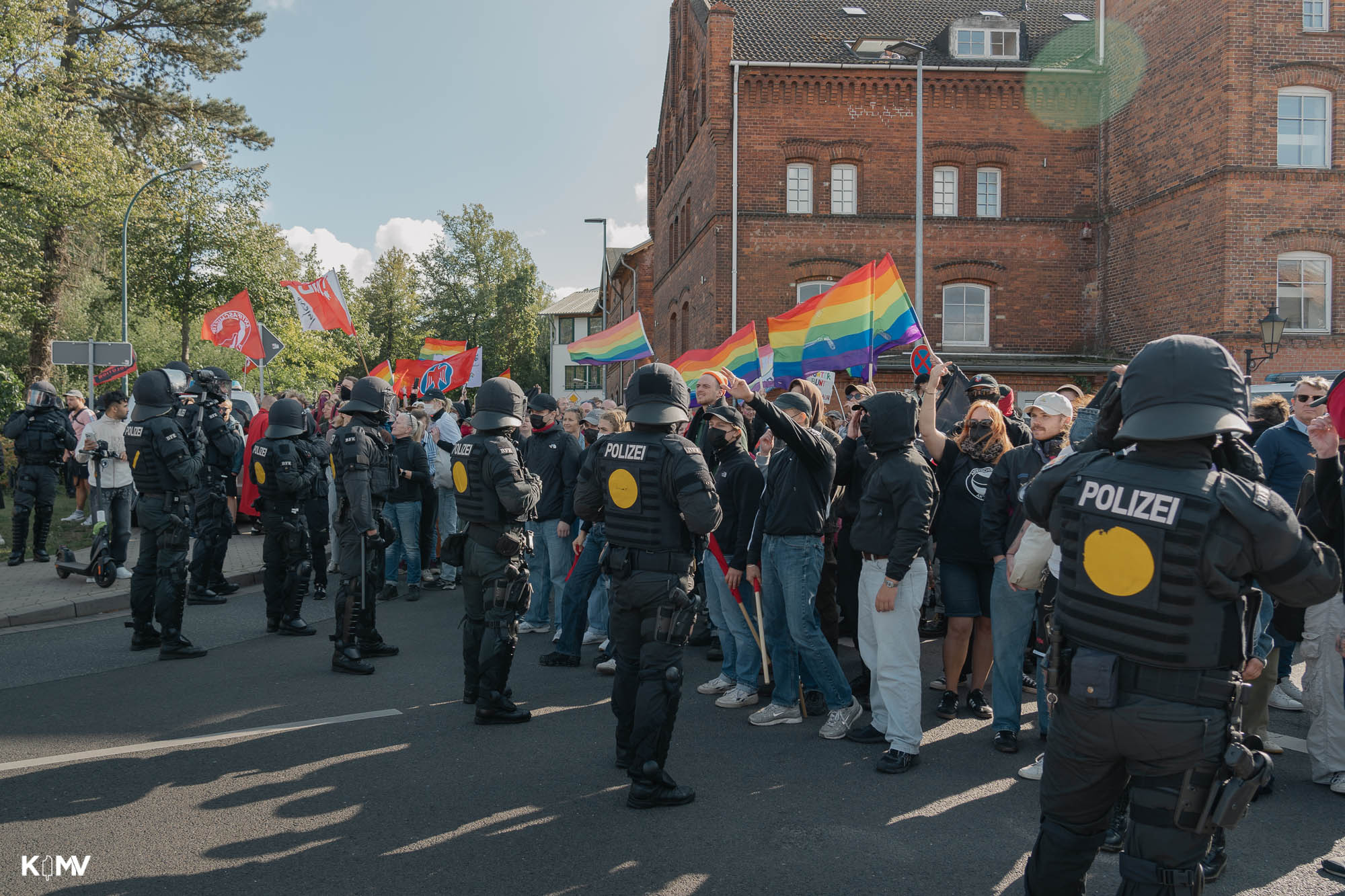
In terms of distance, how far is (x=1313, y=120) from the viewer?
19797mm

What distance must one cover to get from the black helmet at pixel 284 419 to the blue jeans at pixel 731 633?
13.4ft

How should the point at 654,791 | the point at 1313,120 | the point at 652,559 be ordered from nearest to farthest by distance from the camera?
the point at 654,791, the point at 652,559, the point at 1313,120

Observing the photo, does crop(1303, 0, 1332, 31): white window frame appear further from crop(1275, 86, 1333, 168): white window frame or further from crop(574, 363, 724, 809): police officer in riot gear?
crop(574, 363, 724, 809): police officer in riot gear

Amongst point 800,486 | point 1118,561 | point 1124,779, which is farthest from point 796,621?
point 1118,561

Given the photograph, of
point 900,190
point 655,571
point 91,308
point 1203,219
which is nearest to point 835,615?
point 655,571

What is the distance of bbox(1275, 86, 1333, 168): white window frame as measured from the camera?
19.6m

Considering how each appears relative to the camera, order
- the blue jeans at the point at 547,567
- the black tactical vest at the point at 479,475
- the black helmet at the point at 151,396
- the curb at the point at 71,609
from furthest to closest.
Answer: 1. the curb at the point at 71,609
2. the blue jeans at the point at 547,567
3. the black helmet at the point at 151,396
4. the black tactical vest at the point at 479,475

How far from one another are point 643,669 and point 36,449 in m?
9.33

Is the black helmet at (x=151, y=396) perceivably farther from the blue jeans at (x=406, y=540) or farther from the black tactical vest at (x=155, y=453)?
the blue jeans at (x=406, y=540)

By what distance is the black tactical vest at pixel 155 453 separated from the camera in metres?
7.20

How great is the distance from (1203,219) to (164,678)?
21790mm

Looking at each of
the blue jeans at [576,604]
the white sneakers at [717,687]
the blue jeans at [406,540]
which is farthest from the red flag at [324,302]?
the white sneakers at [717,687]

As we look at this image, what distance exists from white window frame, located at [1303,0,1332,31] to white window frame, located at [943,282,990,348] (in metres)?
8.67

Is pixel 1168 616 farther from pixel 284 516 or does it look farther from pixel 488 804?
pixel 284 516
